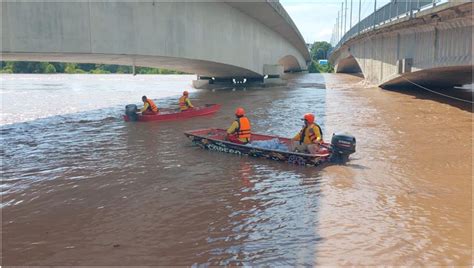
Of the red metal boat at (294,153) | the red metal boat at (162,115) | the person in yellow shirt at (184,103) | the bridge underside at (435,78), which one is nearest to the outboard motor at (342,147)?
the red metal boat at (294,153)

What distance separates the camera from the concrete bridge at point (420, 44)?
1641 centimetres

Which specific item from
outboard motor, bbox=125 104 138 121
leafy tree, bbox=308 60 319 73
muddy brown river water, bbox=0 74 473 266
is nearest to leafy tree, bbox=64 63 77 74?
leafy tree, bbox=308 60 319 73

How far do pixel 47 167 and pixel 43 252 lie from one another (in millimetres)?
5301

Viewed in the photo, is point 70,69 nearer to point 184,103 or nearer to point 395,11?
point 184,103

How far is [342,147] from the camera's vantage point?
34.1 ft

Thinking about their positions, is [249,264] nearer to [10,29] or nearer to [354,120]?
[10,29]

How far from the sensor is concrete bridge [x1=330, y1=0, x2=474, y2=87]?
1641 cm

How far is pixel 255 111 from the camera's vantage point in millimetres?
21375

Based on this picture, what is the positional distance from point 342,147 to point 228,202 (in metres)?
3.88

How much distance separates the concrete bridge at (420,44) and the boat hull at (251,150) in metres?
8.59

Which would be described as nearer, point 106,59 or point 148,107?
point 106,59

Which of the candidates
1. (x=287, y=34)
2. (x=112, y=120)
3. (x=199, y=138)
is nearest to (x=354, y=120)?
(x=199, y=138)

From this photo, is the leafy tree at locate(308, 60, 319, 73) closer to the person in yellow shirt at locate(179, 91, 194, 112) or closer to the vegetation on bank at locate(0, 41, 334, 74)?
the vegetation on bank at locate(0, 41, 334, 74)

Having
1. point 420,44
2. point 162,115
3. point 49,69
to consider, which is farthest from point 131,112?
point 49,69
